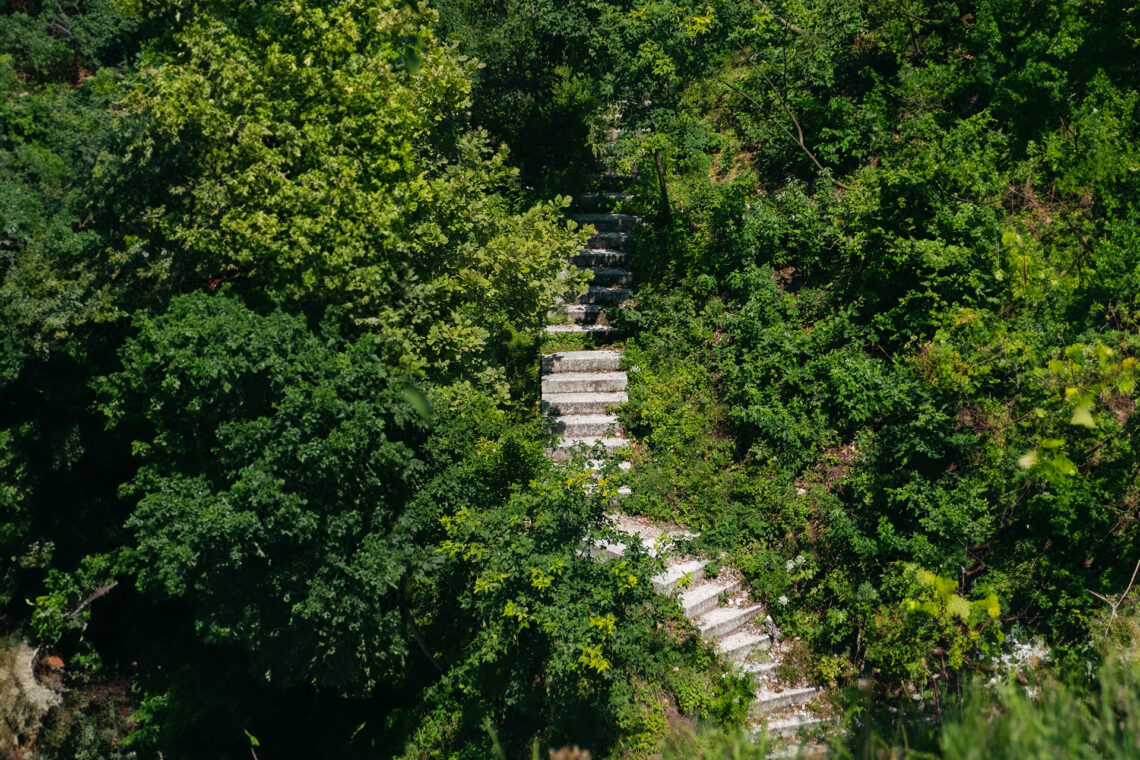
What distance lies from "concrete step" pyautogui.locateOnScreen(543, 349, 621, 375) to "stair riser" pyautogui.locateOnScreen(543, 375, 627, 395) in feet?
0.69

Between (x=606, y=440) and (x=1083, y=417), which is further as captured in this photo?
(x=606, y=440)

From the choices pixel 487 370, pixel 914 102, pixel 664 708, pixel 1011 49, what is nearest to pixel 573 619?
pixel 664 708

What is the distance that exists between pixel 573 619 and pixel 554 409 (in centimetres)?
387

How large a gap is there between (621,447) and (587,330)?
3.09m

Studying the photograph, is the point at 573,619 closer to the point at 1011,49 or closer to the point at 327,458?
the point at 327,458

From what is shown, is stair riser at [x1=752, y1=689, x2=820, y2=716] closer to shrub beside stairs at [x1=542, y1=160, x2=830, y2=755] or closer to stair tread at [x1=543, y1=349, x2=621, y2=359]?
shrub beside stairs at [x1=542, y1=160, x2=830, y2=755]

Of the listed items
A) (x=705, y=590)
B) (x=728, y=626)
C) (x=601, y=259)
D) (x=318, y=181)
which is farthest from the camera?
(x=601, y=259)

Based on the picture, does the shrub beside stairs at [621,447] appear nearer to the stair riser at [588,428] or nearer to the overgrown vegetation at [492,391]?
the stair riser at [588,428]

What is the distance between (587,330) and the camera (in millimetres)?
11938

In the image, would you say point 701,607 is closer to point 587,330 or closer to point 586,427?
point 586,427

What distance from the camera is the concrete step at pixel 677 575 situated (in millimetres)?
8938

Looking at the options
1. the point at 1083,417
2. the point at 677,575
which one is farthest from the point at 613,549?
the point at 1083,417

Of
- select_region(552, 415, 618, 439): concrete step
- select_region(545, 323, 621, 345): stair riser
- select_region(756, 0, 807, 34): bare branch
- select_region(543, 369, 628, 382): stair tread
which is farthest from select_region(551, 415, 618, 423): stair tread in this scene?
select_region(756, 0, 807, 34): bare branch

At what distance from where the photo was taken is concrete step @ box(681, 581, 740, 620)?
8.95 m
